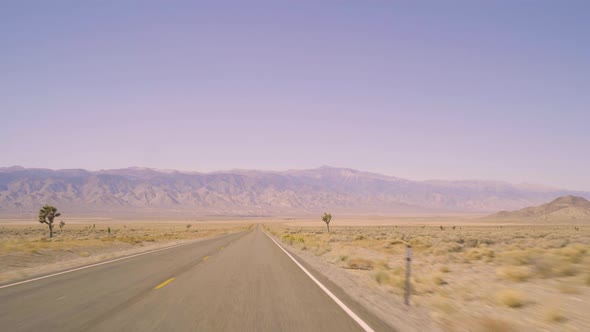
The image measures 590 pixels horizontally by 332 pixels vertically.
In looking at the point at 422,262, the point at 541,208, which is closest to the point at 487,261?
the point at 422,262

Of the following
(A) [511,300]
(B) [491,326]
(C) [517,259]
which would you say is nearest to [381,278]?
(A) [511,300]

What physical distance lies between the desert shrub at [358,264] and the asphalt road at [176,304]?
5048mm

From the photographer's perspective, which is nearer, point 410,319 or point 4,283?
point 410,319

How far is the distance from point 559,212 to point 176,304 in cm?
17367

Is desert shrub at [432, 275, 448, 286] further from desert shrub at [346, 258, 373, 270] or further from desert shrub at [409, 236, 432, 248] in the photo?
desert shrub at [409, 236, 432, 248]

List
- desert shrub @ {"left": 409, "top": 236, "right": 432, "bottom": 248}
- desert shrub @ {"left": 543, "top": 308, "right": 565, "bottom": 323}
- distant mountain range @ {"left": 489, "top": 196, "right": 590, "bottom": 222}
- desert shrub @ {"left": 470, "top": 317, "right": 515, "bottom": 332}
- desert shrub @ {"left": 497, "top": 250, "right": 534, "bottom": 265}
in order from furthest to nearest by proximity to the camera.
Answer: distant mountain range @ {"left": 489, "top": 196, "right": 590, "bottom": 222}
desert shrub @ {"left": 409, "top": 236, "right": 432, "bottom": 248}
desert shrub @ {"left": 497, "top": 250, "right": 534, "bottom": 265}
desert shrub @ {"left": 543, "top": 308, "right": 565, "bottom": 323}
desert shrub @ {"left": 470, "top": 317, "right": 515, "bottom": 332}

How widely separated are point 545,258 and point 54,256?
22431mm

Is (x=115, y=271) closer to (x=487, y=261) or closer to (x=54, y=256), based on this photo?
(x=54, y=256)

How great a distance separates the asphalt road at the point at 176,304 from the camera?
7.38 metres

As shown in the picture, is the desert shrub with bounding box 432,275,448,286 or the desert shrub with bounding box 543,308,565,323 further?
the desert shrub with bounding box 432,275,448,286

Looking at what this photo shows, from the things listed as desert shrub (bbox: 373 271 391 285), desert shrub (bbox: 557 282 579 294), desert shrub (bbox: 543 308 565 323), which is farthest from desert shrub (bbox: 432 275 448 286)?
desert shrub (bbox: 543 308 565 323)

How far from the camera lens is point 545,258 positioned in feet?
47.5

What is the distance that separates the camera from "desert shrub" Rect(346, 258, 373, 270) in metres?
19.1

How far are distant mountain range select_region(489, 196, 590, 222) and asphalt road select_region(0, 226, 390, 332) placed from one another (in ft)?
500
